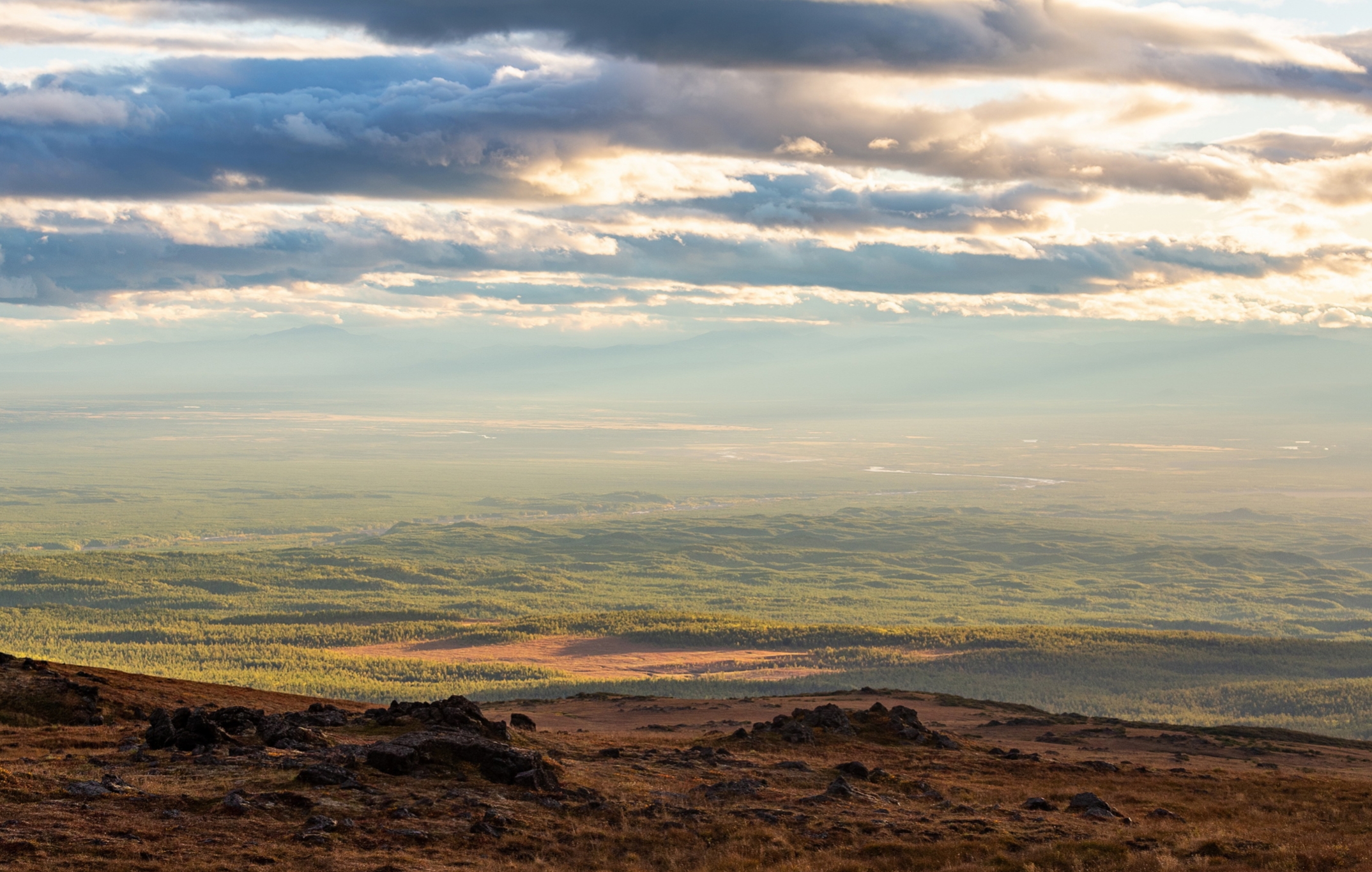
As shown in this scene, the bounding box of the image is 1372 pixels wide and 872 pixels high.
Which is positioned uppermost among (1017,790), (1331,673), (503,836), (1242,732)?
(503,836)

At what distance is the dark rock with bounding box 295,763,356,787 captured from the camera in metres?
32.9

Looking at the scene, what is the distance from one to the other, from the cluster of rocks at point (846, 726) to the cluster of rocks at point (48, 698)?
86.4 ft

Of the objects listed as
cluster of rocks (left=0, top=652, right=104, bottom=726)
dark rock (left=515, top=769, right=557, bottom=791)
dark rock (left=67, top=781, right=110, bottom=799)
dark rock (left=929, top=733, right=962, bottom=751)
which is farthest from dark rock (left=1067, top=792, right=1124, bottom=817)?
cluster of rocks (left=0, top=652, right=104, bottom=726)

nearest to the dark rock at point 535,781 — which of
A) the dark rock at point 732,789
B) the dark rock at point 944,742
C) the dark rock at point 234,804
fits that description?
the dark rock at point 732,789

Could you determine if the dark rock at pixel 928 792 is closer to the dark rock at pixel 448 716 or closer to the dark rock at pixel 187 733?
the dark rock at pixel 448 716

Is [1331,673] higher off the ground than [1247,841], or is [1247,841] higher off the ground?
[1247,841]

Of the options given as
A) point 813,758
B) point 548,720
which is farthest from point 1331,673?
point 813,758

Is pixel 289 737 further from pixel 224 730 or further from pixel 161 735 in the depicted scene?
pixel 161 735

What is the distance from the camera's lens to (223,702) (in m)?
57.8

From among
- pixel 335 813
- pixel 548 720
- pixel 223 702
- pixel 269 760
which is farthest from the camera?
pixel 548 720

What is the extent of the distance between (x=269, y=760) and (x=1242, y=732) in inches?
2477

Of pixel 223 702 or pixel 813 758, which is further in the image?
pixel 223 702

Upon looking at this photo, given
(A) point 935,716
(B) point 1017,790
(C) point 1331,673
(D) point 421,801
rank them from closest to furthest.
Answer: (D) point 421,801, (B) point 1017,790, (A) point 935,716, (C) point 1331,673

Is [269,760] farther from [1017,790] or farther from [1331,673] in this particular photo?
[1331,673]
